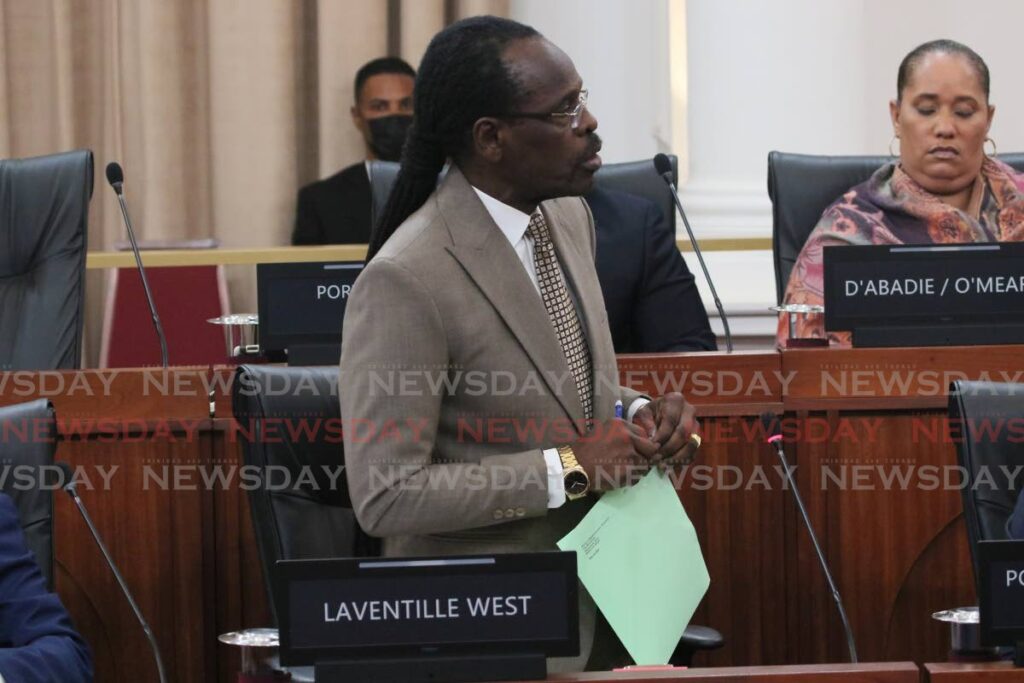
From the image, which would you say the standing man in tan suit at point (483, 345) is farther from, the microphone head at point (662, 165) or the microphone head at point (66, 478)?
the microphone head at point (662, 165)

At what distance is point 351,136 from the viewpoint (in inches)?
177

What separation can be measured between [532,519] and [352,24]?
10.1 ft

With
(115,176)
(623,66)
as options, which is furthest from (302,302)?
(623,66)

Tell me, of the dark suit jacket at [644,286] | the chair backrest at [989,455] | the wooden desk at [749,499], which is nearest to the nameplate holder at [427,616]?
the chair backrest at [989,455]

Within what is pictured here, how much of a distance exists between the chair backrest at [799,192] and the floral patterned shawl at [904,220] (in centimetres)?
8

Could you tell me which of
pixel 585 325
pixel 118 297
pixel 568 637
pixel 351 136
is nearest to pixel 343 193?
pixel 351 136

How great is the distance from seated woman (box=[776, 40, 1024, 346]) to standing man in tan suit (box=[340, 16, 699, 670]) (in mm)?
1464

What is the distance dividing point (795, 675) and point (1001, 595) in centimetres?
24

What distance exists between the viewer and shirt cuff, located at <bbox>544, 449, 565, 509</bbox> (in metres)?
1.55

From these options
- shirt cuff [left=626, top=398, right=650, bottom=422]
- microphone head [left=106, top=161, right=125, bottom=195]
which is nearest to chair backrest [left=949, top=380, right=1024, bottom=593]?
shirt cuff [left=626, top=398, right=650, bottom=422]

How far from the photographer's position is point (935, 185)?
122 inches

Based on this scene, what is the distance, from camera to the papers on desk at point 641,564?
5.11ft

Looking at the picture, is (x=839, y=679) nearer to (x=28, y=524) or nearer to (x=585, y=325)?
(x=585, y=325)

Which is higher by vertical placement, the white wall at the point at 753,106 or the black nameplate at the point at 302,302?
the white wall at the point at 753,106
